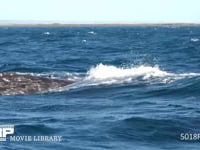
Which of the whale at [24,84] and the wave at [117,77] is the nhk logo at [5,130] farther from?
the wave at [117,77]

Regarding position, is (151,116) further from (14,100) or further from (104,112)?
(14,100)

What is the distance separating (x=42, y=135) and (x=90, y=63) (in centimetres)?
2773

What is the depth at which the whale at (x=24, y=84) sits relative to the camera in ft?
85.5

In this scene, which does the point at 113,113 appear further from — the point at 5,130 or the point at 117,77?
the point at 117,77

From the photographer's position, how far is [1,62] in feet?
145

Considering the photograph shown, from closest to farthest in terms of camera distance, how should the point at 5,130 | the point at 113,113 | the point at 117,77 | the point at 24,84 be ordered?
1. the point at 5,130
2. the point at 113,113
3. the point at 24,84
4. the point at 117,77

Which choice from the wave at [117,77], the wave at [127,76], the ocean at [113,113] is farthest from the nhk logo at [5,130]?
the wave at [127,76]

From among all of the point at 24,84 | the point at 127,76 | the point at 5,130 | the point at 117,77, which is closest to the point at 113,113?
the point at 5,130

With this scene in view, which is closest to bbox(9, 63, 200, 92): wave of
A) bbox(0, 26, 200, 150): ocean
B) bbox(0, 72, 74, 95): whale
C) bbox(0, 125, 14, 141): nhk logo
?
bbox(0, 26, 200, 150): ocean

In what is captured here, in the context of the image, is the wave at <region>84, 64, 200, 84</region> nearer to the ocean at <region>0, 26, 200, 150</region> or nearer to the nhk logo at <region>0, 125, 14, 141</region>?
the ocean at <region>0, 26, 200, 150</region>

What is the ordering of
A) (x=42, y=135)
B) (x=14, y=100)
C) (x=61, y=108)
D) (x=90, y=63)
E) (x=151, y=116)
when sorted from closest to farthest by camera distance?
(x=42, y=135)
(x=151, y=116)
(x=61, y=108)
(x=14, y=100)
(x=90, y=63)

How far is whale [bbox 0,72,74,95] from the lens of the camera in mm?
26062

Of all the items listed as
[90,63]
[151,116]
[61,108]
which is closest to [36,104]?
[61,108]

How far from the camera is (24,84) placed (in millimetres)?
26750
